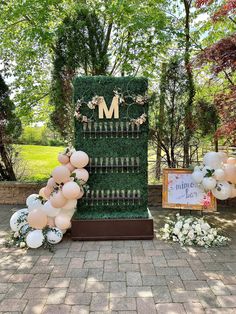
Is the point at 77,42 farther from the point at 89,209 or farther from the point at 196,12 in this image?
the point at 89,209

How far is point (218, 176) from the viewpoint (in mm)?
3783

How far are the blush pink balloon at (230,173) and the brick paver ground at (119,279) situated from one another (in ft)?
2.47

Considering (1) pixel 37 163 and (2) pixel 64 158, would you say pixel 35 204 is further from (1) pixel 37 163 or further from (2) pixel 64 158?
(1) pixel 37 163

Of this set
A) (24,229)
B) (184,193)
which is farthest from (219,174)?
(24,229)

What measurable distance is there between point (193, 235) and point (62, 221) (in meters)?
1.62

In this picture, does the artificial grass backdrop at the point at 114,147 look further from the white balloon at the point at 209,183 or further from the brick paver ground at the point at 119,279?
the white balloon at the point at 209,183

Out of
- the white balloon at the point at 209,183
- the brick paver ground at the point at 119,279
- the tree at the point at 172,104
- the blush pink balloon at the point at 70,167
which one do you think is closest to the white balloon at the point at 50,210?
the brick paver ground at the point at 119,279

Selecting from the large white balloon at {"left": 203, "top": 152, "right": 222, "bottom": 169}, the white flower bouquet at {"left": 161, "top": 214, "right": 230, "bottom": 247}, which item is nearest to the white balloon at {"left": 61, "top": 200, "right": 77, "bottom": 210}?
the white flower bouquet at {"left": 161, "top": 214, "right": 230, "bottom": 247}

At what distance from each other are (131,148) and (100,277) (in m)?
1.69

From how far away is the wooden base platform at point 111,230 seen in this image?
12.2 feet

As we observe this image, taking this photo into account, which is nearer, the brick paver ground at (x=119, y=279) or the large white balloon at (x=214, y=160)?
the brick paver ground at (x=119, y=279)

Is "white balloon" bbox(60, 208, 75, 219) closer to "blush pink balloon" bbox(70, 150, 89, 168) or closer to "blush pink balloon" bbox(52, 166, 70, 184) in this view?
"blush pink balloon" bbox(52, 166, 70, 184)

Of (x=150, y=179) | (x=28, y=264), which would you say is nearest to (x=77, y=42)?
(x=150, y=179)

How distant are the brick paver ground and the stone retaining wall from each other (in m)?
1.63
